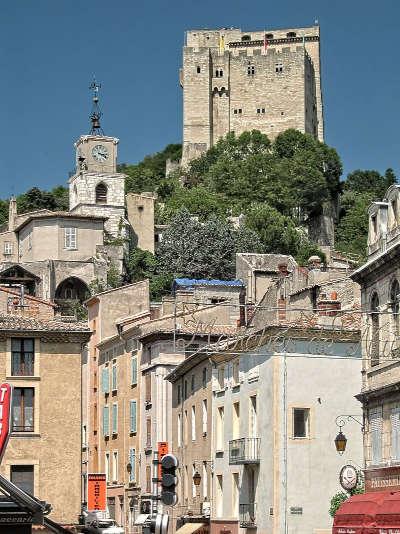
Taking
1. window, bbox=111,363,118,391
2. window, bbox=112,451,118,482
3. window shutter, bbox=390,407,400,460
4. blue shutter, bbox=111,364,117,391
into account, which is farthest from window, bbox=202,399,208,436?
window shutter, bbox=390,407,400,460

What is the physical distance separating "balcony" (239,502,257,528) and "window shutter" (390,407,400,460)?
10.6m

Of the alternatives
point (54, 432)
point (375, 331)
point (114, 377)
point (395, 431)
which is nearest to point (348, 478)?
point (395, 431)

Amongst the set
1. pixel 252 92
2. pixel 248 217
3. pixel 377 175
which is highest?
pixel 252 92

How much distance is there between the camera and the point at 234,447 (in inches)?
2057

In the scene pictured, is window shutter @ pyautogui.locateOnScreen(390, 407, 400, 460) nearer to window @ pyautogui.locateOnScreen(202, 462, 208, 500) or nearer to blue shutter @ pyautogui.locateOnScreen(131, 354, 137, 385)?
window @ pyautogui.locateOnScreen(202, 462, 208, 500)

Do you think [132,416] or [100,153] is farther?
[100,153]

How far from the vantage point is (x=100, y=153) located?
141000 millimetres

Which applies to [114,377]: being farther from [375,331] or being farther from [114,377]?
[375,331]

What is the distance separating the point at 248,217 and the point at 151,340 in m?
80.1

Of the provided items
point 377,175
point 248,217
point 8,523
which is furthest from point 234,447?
point 377,175

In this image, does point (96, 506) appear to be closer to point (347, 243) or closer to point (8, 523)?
point (8, 523)

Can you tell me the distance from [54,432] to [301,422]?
9.31 metres

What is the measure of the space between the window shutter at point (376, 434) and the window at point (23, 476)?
14.1 metres

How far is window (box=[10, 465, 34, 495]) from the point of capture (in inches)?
1998
